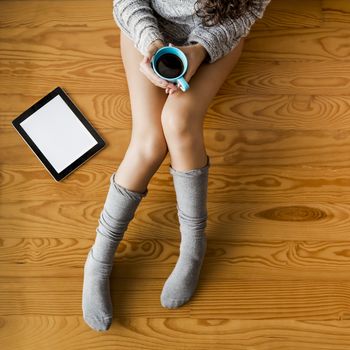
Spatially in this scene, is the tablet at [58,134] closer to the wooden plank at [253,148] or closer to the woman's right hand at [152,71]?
the wooden plank at [253,148]

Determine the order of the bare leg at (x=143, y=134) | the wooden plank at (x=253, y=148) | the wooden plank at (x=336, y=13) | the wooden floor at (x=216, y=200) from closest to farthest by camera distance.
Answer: the bare leg at (x=143, y=134) < the wooden floor at (x=216, y=200) < the wooden plank at (x=253, y=148) < the wooden plank at (x=336, y=13)

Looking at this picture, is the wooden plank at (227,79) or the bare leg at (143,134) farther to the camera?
the wooden plank at (227,79)

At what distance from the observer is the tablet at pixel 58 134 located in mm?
1170

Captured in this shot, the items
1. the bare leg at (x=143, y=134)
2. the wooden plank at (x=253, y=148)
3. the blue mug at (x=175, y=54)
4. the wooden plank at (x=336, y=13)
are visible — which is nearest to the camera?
the blue mug at (x=175, y=54)

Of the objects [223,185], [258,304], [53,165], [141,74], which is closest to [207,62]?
[141,74]

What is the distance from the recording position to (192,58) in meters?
0.90

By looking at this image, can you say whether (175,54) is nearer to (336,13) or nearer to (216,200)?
(216,200)

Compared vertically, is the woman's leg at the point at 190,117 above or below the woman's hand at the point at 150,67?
below

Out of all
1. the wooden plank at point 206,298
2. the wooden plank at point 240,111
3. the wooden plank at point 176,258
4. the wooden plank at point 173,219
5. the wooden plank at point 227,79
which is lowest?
the wooden plank at point 206,298

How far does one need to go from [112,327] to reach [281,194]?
1.77 ft

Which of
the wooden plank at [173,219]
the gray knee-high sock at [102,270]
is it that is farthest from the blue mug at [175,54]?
the wooden plank at [173,219]

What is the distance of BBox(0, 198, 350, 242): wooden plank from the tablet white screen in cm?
11

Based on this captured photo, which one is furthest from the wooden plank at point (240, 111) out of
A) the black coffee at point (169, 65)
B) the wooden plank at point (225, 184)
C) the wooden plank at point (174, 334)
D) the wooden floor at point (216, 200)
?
the wooden plank at point (174, 334)

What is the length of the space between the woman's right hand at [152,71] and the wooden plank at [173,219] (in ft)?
1.10
